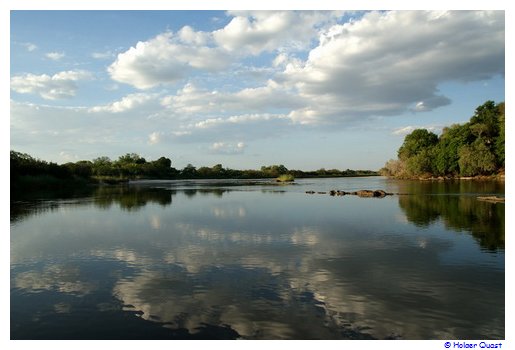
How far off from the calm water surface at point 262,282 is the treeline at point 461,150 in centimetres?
7816

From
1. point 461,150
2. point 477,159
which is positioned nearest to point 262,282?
point 477,159

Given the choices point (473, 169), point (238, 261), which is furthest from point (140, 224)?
point (473, 169)

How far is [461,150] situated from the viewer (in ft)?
315

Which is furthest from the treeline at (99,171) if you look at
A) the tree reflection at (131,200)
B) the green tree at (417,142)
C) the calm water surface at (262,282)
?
the green tree at (417,142)

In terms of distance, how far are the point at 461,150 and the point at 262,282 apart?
99.0 m

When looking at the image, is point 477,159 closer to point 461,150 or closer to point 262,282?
point 461,150

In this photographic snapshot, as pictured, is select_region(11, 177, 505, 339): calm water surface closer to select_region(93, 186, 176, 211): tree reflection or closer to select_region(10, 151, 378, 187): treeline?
select_region(93, 186, 176, 211): tree reflection

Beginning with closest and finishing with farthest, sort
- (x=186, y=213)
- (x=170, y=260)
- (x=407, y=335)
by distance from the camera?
(x=407, y=335) → (x=170, y=260) → (x=186, y=213)

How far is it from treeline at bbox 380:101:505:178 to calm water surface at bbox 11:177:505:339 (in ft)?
256

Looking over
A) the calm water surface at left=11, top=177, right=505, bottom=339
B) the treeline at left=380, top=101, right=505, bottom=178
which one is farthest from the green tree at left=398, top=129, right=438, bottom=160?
the calm water surface at left=11, top=177, right=505, bottom=339

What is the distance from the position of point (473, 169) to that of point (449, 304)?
316 feet
